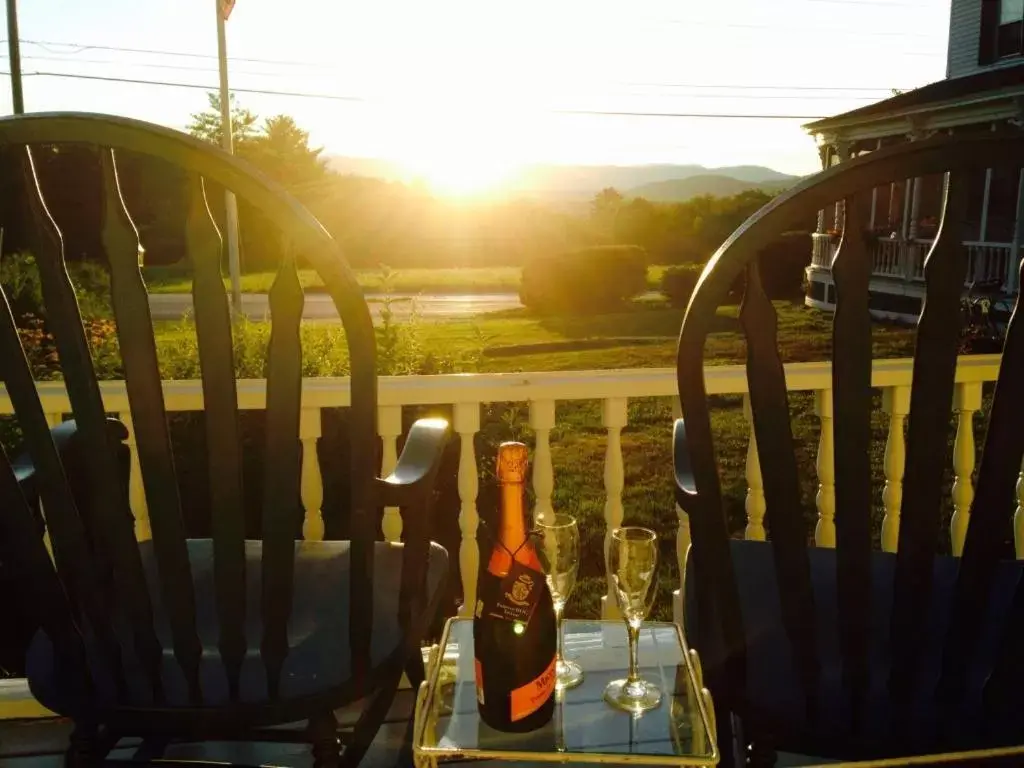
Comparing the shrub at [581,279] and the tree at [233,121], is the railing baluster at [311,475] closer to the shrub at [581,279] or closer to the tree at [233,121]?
the shrub at [581,279]

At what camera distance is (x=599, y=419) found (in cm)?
650

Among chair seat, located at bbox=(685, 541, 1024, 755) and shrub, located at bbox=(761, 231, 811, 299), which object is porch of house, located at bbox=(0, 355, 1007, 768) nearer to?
chair seat, located at bbox=(685, 541, 1024, 755)

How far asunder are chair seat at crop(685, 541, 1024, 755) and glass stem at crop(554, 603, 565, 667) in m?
0.19

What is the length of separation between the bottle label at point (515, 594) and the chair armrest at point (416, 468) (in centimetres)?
16

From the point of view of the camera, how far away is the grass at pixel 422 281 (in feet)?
61.0

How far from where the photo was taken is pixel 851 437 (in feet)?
3.39

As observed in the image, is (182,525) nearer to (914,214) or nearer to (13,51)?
(914,214)

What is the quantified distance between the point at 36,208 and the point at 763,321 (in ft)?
2.81

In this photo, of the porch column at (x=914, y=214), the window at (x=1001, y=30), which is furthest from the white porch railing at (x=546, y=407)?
the window at (x=1001, y=30)

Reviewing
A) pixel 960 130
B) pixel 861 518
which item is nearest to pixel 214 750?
pixel 861 518

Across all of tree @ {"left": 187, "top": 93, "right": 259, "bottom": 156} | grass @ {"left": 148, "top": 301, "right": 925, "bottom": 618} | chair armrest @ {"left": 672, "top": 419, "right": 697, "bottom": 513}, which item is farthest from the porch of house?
tree @ {"left": 187, "top": 93, "right": 259, "bottom": 156}

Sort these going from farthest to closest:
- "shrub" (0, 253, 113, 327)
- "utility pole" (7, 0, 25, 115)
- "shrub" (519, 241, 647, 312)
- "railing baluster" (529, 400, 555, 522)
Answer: "utility pole" (7, 0, 25, 115), "shrub" (519, 241, 647, 312), "shrub" (0, 253, 113, 327), "railing baluster" (529, 400, 555, 522)

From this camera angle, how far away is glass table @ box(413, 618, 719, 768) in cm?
119

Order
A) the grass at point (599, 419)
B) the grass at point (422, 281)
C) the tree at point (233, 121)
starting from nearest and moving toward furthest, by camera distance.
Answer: the grass at point (599, 419) < the grass at point (422, 281) < the tree at point (233, 121)
